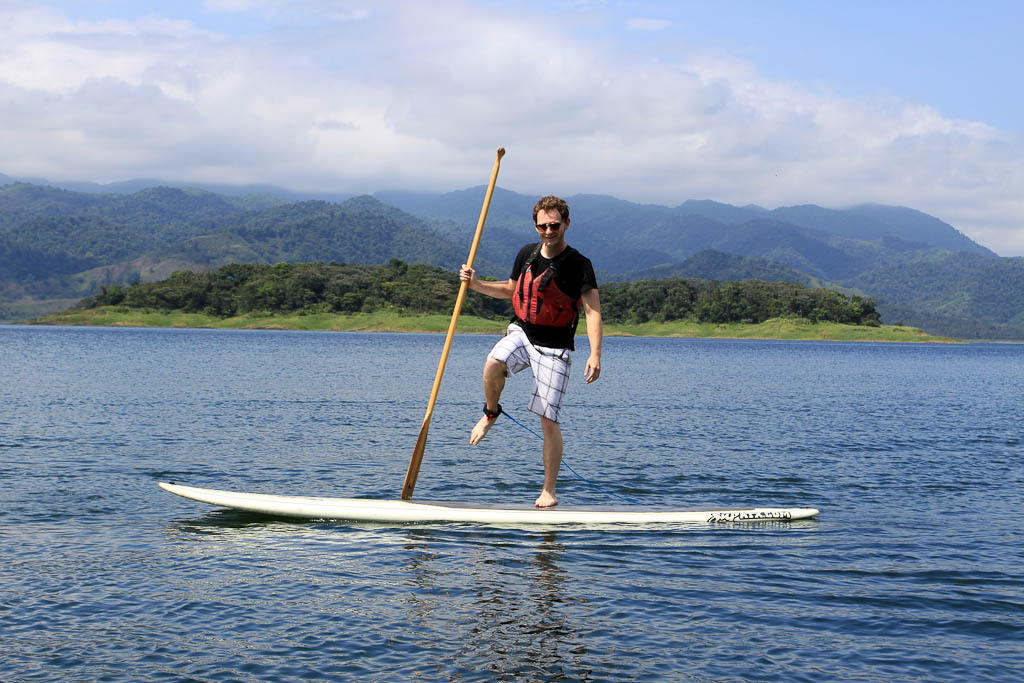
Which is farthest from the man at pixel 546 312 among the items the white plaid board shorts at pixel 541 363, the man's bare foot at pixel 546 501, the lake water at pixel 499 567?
the lake water at pixel 499 567

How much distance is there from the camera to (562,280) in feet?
40.5

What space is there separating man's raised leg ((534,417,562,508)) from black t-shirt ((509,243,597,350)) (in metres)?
1.20

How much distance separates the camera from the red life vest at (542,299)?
12.4 meters

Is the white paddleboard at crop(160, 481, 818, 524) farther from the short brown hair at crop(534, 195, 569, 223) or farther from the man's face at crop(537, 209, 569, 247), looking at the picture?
the short brown hair at crop(534, 195, 569, 223)

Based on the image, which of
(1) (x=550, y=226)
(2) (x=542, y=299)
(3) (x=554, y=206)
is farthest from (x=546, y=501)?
(3) (x=554, y=206)

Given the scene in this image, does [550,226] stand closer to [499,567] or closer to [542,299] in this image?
[542,299]

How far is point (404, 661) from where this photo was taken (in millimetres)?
8484

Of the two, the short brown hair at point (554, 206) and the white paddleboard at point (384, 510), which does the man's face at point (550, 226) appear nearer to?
the short brown hair at point (554, 206)

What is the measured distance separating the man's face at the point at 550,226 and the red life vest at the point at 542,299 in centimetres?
23

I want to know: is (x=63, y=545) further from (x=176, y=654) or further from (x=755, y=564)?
(x=755, y=564)

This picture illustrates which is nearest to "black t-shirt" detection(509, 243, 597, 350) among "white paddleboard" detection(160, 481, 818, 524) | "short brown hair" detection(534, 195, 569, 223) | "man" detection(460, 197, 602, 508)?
"man" detection(460, 197, 602, 508)

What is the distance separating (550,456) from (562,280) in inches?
111

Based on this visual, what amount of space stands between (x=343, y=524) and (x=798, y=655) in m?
7.43

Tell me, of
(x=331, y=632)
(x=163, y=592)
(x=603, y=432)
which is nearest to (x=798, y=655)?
(x=331, y=632)
